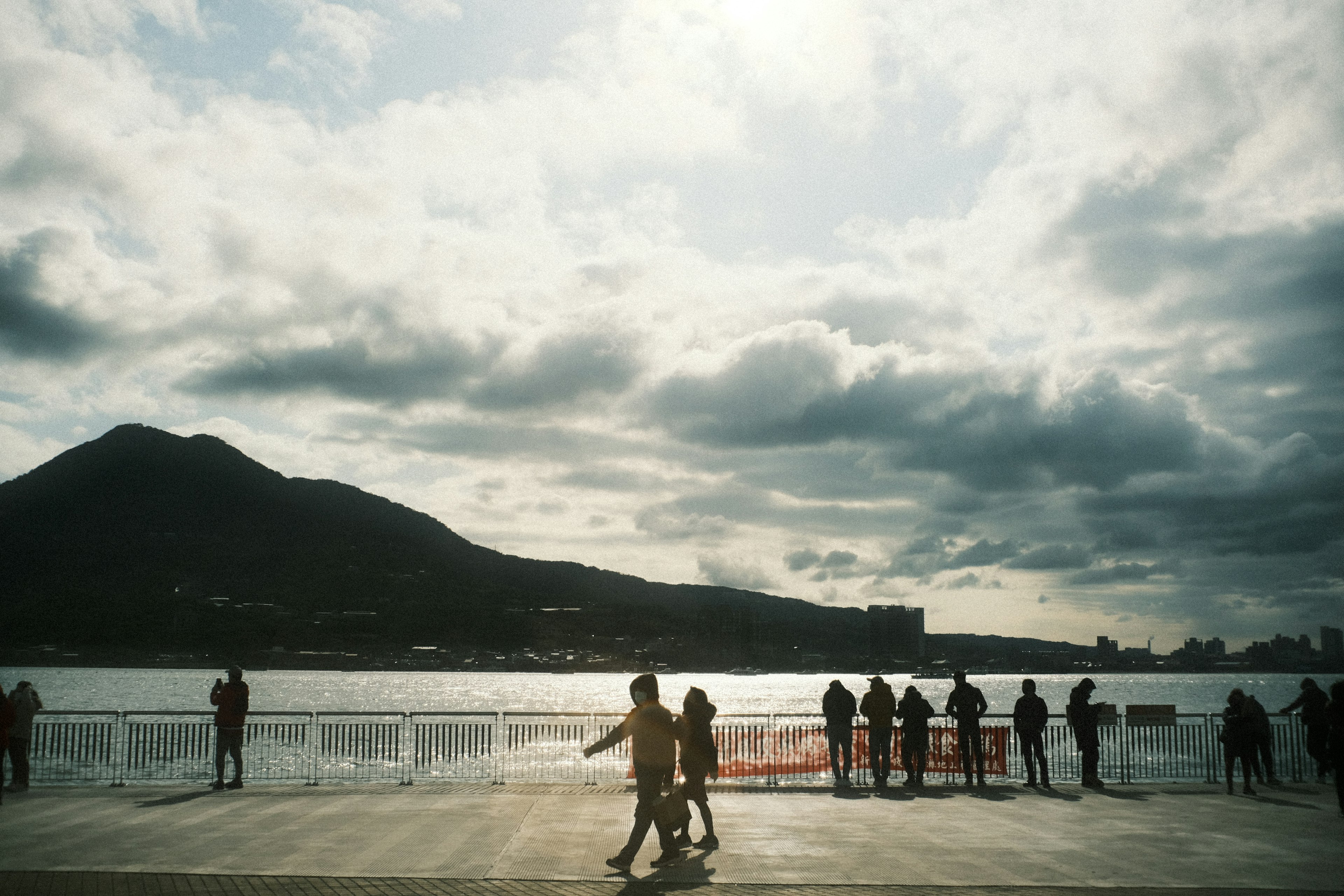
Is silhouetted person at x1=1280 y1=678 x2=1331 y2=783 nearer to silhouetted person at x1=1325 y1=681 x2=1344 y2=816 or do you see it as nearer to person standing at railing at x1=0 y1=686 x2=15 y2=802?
silhouetted person at x1=1325 y1=681 x2=1344 y2=816

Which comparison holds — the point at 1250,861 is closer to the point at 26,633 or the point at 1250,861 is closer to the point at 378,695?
the point at 378,695

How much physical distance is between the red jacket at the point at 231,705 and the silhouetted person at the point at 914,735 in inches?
437

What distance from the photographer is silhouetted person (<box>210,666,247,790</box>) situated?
1712 centimetres

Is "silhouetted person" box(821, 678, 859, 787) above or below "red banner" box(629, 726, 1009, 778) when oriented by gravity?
above

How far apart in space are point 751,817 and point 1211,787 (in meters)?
9.11

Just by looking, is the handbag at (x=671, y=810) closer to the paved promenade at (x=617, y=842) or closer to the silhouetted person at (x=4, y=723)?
the paved promenade at (x=617, y=842)

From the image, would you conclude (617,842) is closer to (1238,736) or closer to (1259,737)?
(1238,736)

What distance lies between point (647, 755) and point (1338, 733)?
30.2 ft

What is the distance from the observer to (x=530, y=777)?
3538 cm

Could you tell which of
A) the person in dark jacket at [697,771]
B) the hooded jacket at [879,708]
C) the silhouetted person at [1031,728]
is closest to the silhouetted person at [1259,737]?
the silhouetted person at [1031,728]

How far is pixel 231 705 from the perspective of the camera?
56.9 feet

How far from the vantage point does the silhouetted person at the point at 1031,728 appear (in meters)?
18.2

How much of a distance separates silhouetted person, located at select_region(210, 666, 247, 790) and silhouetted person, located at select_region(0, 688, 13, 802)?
3.21 m

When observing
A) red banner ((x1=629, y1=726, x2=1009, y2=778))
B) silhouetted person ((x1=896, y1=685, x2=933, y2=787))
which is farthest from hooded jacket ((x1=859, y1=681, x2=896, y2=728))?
red banner ((x1=629, y1=726, x2=1009, y2=778))
